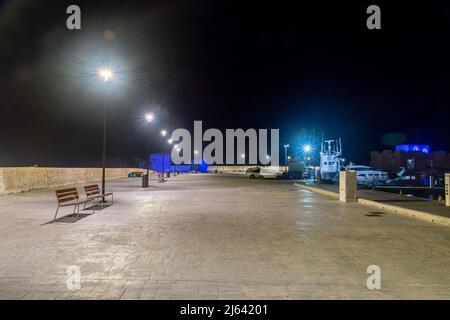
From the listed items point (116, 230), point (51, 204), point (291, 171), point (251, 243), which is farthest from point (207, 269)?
point (291, 171)

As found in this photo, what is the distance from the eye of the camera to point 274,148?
374 ft

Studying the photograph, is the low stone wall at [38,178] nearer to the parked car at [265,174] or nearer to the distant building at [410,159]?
A: the parked car at [265,174]

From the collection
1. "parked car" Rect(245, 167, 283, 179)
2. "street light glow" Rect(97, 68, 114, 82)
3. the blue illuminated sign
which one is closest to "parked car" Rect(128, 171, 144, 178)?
"parked car" Rect(245, 167, 283, 179)

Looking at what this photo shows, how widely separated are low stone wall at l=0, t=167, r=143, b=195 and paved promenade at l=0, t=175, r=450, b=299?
7904 millimetres

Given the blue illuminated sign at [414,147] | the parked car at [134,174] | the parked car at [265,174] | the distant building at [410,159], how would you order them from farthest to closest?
the blue illuminated sign at [414,147] → the distant building at [410,159] → the parked car at [134,174] → the parked car at [265,174]

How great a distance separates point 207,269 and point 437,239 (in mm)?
5779

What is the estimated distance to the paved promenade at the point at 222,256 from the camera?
5.07 meters

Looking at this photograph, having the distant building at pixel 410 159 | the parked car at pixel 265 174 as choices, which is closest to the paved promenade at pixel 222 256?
the parked car at pixel 265 174

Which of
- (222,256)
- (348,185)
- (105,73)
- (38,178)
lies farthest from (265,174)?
(222,256)

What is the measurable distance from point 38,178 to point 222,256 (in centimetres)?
2007

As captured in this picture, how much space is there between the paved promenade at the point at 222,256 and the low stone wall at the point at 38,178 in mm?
7904

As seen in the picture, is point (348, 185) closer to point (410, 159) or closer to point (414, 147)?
point (410, 159)

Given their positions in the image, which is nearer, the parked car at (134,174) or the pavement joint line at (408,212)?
the pavement joint line at (408,212)

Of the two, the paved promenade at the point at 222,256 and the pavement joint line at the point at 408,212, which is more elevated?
the pavement joint line at the point at 408,212
